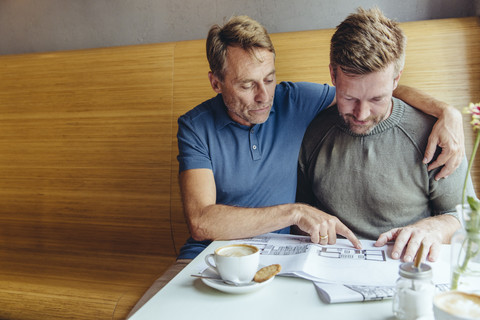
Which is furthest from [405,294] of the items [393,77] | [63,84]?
[63,84]

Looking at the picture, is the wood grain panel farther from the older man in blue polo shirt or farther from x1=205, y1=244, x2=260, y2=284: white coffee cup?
x1=205, y1=244, x2=260, y2=284: white coffee cup

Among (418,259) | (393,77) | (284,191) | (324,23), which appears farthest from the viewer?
(324,23)

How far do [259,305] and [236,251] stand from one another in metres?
0.15

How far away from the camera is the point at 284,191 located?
4.84 feet

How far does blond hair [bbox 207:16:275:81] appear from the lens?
4.62 ft

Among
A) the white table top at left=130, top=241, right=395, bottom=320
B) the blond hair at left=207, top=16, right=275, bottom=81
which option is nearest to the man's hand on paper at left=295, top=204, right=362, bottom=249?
the white table top at left=130, top=241, right=395, bottom=320

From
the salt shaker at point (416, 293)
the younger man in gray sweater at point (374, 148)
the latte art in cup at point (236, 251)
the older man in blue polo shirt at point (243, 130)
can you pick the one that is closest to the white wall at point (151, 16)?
the older man in blue polo shirt at point (243, 130)

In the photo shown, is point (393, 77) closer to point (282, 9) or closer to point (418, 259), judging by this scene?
point (418, 259)

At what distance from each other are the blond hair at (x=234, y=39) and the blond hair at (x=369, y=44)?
29 cm

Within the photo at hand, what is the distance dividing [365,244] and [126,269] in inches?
46.0

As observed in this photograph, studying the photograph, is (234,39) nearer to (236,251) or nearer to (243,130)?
(243,130)

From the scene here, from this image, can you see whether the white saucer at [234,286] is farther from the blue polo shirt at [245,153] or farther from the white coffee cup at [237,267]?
the blue polo shirt at [245,153]

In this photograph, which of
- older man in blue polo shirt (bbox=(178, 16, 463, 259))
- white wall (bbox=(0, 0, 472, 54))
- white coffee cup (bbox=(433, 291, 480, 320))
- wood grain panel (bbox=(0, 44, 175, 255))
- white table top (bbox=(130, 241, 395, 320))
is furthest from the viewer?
wood grain panel (bbox=(0, 44, 175, 255))

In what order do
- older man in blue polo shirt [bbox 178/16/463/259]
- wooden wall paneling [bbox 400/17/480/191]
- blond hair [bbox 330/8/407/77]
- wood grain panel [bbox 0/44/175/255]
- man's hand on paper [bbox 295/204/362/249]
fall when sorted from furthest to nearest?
wood grain panel [bbox 0/44/175/255]
wooden wall paneling [bbox 400/17/480/191]
older man in blue polo shirt [bbox 178/16/463/259]
blond hair [bbox 330/8/407/77]
man's hand on paper [bbox 295/204/362/249]
